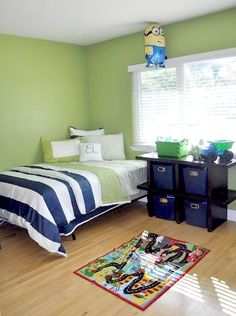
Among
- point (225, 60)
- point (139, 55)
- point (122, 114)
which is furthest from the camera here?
point (122, 114)

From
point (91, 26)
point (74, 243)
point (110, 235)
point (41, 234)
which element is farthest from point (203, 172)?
point (91, 26)

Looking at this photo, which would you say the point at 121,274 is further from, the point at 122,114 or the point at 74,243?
the point at 122,114

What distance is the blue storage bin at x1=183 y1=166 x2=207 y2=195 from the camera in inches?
127

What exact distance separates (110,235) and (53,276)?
2.92 feet

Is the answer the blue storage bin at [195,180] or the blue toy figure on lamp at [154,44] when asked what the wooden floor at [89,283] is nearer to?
the blue storage bin at [195,180]

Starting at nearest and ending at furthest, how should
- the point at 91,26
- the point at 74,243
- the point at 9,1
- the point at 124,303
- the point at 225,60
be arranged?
the point at 124,303
the point at 9,1
the point at 74,243
the point at 225,60
the point at 91,26

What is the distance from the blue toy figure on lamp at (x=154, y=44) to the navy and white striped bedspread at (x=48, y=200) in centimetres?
155

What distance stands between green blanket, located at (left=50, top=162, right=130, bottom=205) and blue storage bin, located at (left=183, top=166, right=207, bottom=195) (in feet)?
2.43

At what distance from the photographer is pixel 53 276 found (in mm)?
2535

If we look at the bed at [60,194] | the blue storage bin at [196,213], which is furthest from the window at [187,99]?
the blue storage bin at [196,213]

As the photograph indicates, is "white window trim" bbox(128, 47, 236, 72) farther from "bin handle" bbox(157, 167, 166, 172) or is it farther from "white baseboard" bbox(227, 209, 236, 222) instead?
"white baseboard" bbox(227, 209, 236, 222)

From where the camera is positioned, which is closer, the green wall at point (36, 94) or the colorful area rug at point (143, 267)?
the colorful area rug at point (143, 267)

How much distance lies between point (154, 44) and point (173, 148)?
4.10 feet

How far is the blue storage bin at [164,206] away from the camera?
3559 millimetres
